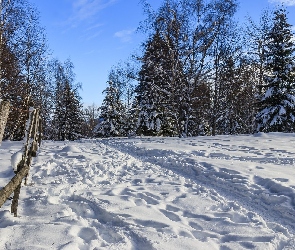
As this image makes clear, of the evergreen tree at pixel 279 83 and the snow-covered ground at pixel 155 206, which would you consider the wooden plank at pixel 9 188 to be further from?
the evergreen tree at pixel 279 83

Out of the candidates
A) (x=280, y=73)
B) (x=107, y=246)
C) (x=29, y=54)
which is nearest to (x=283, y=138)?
(x=280, y=73)

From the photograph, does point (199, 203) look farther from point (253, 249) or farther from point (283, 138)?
point (283, 138)

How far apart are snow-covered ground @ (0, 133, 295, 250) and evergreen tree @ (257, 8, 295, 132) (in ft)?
37.4

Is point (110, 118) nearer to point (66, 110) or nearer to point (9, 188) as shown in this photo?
point (66, 110)

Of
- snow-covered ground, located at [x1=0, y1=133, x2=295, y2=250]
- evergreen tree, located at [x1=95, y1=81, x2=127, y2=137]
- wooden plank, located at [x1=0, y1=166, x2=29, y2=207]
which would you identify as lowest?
snow-covered ground, located at [x1=0, y1=133, x2=295, y2=250]

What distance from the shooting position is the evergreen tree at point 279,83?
19031 millimetres

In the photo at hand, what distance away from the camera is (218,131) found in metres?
36.8

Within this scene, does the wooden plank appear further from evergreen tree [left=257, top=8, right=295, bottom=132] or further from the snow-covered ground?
evergreen tree [left=257, top=8, right=295, bottom=132]

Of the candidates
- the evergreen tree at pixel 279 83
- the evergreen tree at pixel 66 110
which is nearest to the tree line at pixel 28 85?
the evergreen tree at pixel 66 110

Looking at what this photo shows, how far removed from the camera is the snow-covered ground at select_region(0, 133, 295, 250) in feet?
11.8

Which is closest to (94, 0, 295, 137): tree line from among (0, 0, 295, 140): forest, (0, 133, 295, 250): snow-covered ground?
(0, 0, 295, 140): forest

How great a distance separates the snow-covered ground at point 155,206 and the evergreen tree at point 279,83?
11.4m

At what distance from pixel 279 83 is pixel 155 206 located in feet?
57.8

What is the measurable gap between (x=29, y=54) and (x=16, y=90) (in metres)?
5.71
